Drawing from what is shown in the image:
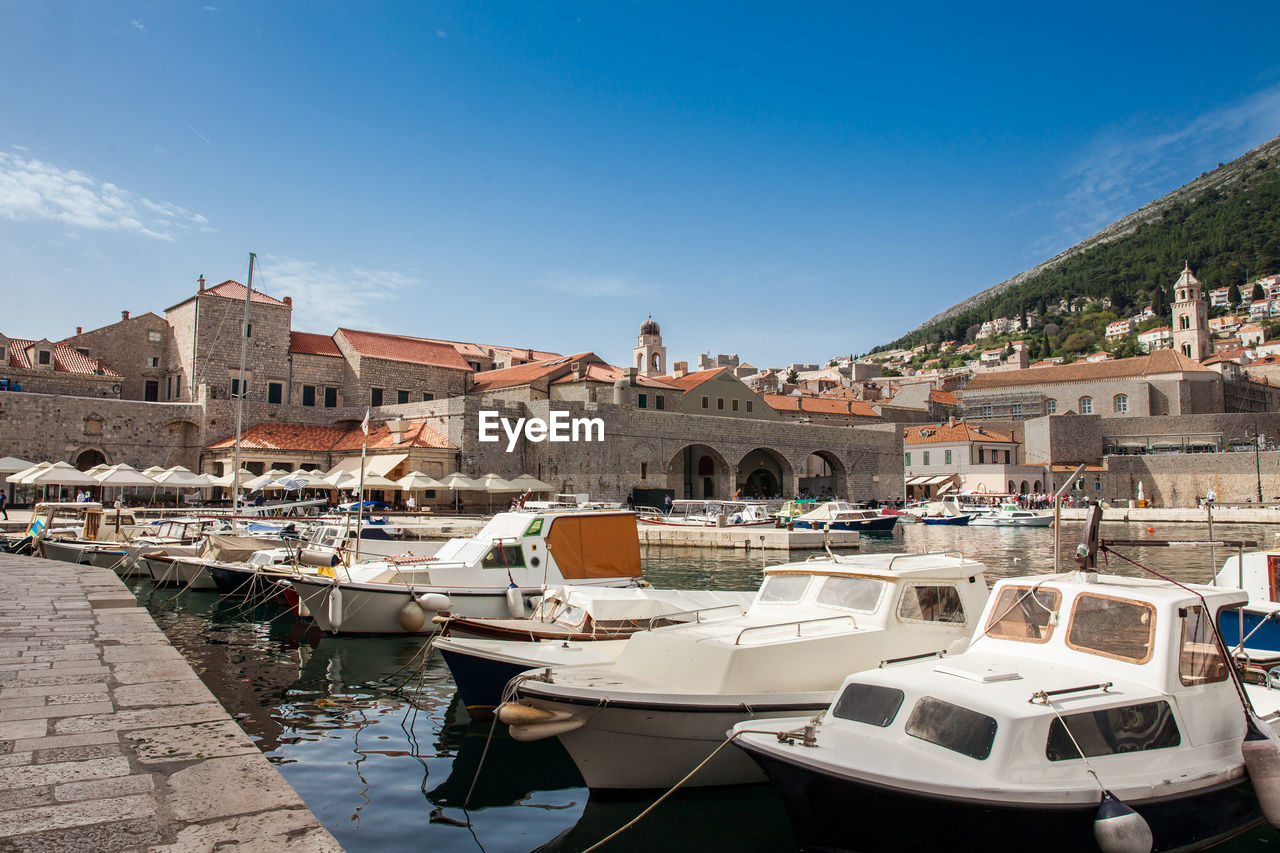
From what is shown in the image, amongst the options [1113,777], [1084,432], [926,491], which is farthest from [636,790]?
[1084,432]

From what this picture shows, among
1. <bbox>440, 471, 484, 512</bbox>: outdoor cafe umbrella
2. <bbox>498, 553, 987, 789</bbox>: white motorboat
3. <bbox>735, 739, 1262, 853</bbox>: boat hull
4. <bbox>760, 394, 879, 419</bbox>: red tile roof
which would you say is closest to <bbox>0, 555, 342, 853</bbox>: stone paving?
<bbox>498, 553, 987, 789</bbox>: white motorboat

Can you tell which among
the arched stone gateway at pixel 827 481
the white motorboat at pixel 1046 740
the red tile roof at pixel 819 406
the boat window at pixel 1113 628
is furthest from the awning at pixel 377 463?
the red tile roof at pixel 819 406

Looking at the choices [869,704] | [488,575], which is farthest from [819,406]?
[869,704]

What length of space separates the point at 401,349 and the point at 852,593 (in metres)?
39.4

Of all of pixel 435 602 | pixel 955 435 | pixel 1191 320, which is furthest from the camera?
pixel 1191 320

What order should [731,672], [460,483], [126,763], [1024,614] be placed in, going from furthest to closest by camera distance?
[460,483]
[731,672]
[1024,614]
[126,763]

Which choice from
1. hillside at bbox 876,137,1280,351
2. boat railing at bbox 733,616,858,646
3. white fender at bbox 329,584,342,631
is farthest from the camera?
hillside at bbox 876,137,1280,351

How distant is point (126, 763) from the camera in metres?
3.74

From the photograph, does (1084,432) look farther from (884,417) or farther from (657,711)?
(657,711)

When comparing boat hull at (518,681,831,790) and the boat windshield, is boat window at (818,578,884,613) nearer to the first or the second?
the boat windshield

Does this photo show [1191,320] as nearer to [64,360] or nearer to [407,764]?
[64,360]

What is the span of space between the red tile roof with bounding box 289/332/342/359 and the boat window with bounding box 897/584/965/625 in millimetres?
38554

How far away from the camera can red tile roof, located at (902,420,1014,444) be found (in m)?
55.4

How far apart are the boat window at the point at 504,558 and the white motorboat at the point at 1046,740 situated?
774 centimetres
